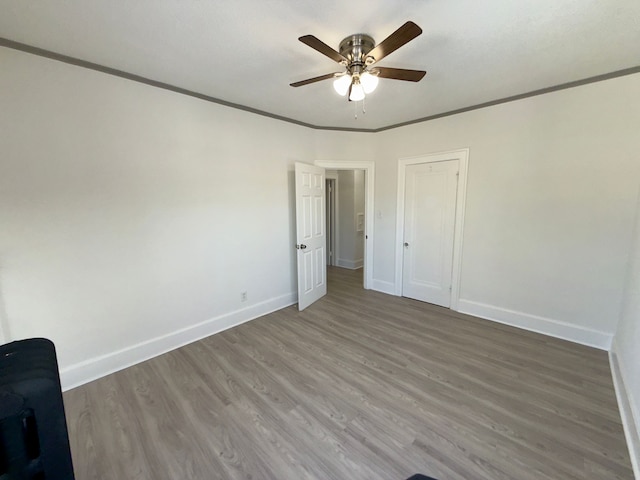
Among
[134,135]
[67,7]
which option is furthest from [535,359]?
[67,7]

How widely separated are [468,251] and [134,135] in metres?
3.90

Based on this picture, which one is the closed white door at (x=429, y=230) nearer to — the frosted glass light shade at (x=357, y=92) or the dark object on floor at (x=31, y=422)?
the frosted glass light shade at (x=357, y=92)

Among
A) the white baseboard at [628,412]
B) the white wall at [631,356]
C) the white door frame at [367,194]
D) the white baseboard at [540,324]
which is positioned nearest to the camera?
the white baseboard at [628,412]

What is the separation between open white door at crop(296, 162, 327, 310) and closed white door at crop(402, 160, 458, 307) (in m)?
1.29

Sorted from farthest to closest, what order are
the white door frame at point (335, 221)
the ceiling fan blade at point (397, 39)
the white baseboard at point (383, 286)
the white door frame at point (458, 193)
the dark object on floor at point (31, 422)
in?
the white door frame at point (335, 221), the white baseboard at point (383, 286), the white door frame at point (458, 193), the ceiling fan blade at point (397, 39), the dark object on floor at point (31, 422)

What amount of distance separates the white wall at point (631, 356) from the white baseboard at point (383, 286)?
2384 mm

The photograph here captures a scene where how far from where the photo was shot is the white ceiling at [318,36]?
1.57 meters

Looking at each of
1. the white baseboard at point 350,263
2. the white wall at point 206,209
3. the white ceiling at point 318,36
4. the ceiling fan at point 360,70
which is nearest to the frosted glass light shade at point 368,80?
the ceiling fan at point 360,70

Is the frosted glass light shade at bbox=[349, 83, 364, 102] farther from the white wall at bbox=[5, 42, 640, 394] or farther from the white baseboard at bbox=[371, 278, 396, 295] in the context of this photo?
the white baseboard at bbox=[371, 278, 396, 295]

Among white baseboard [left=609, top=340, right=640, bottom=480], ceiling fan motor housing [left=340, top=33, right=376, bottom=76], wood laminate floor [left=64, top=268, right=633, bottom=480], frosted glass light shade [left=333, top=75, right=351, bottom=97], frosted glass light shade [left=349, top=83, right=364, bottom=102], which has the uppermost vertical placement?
ceiling fan motor housing [left=340, top=33, right=376, bottom=76]

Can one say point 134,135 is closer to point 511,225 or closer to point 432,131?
point 432,131

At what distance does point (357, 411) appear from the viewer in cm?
191

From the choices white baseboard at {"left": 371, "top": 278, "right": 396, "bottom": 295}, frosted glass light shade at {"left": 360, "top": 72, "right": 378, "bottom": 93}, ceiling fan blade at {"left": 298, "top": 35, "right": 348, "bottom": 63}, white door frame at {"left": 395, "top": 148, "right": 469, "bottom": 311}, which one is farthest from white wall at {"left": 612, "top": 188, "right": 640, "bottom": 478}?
ceiling fan blade at {"left": 298, "top": 35, "right": 348, "bottom": 63}

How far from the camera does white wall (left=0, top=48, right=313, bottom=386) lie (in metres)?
1.93
